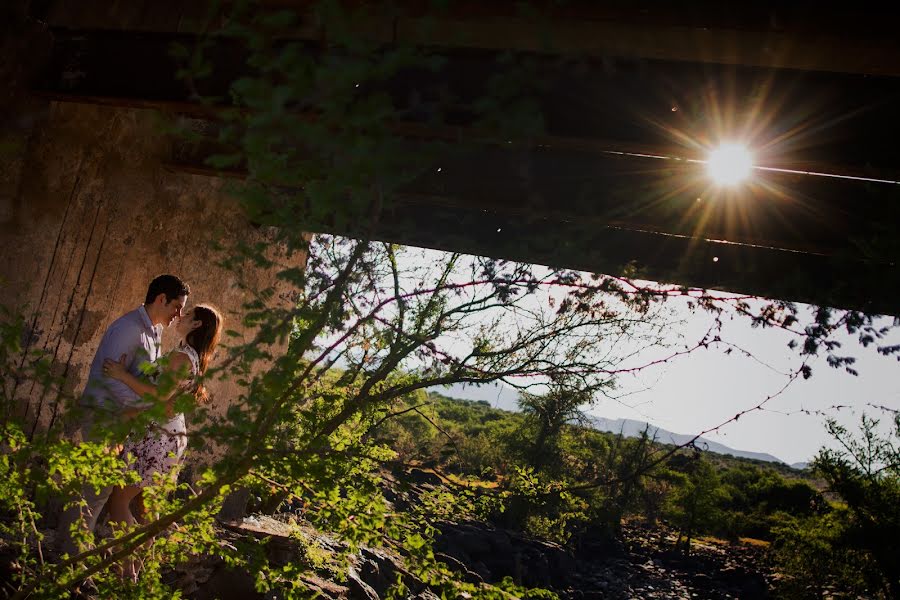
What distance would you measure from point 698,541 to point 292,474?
127 feet

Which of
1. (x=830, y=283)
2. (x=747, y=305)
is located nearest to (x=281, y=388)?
(x=747, y=305)

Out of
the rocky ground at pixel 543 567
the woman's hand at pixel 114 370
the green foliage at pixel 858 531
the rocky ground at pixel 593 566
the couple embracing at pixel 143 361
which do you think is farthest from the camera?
the green foliage at pixel 858 531

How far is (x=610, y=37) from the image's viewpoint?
271cm

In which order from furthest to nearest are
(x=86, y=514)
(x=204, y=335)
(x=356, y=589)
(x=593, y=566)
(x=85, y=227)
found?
1. (x=593, y=566)
2. (x=356, y=589)
3. (x=85, y=227)
4. (x=204, y=335)
5. (x=86, y=514)

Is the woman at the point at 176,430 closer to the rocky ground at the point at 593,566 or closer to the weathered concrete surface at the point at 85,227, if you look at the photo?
the weathered concrete surface at the point at 85,227

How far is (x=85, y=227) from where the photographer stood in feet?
14.7

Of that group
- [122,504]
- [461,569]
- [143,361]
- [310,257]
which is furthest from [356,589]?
[310,257]

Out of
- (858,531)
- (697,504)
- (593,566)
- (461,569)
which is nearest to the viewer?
(461,569)

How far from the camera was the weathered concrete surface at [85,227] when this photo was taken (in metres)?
4.20

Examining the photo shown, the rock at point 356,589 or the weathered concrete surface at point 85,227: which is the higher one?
the weathered concrete surface at point 85,227

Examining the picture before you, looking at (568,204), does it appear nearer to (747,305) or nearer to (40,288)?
(747,305)

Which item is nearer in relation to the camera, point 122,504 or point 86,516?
point 86,516

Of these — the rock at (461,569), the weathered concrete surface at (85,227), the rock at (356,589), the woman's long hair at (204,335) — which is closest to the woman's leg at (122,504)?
the woman's long hair at (204,335)

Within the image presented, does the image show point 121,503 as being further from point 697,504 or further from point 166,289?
point 697,504
